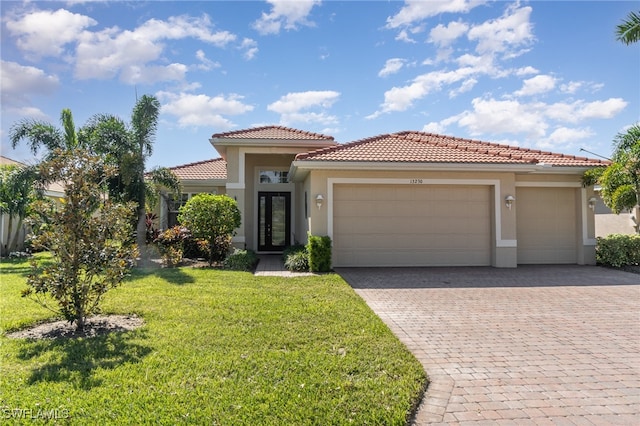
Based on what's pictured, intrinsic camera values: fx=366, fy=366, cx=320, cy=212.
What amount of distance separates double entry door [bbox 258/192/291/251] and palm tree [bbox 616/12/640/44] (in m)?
13.2

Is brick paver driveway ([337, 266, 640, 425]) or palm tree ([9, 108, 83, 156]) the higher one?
palm tree ([9, 108, 83, 156])

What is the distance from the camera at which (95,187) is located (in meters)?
5.86

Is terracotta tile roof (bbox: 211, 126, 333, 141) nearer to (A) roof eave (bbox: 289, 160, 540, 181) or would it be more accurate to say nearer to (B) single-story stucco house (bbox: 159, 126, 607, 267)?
(B) single-story stucco house (bbox: 159, 126, 607, 267)

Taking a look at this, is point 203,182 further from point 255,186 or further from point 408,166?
point 408,166

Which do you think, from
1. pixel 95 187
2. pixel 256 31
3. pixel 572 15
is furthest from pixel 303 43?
pixel 95 187

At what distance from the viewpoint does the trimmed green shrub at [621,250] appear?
515 inches

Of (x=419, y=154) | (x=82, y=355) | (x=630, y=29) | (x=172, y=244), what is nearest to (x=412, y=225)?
(x=419, y=154)

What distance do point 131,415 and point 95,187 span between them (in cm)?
386

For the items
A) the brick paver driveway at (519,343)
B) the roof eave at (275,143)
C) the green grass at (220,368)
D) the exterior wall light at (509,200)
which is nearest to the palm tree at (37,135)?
the roof eave at (275,143)

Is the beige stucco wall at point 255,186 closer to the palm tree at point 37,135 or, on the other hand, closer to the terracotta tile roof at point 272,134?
the terracotta tile roof at point 272,134

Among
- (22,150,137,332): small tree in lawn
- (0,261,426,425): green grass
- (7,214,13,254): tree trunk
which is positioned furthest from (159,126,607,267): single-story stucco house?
(7,214,13,254): tree trunk

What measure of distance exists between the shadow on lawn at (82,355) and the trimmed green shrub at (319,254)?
635cm

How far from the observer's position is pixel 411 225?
499 inches

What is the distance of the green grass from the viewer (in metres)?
3.43
